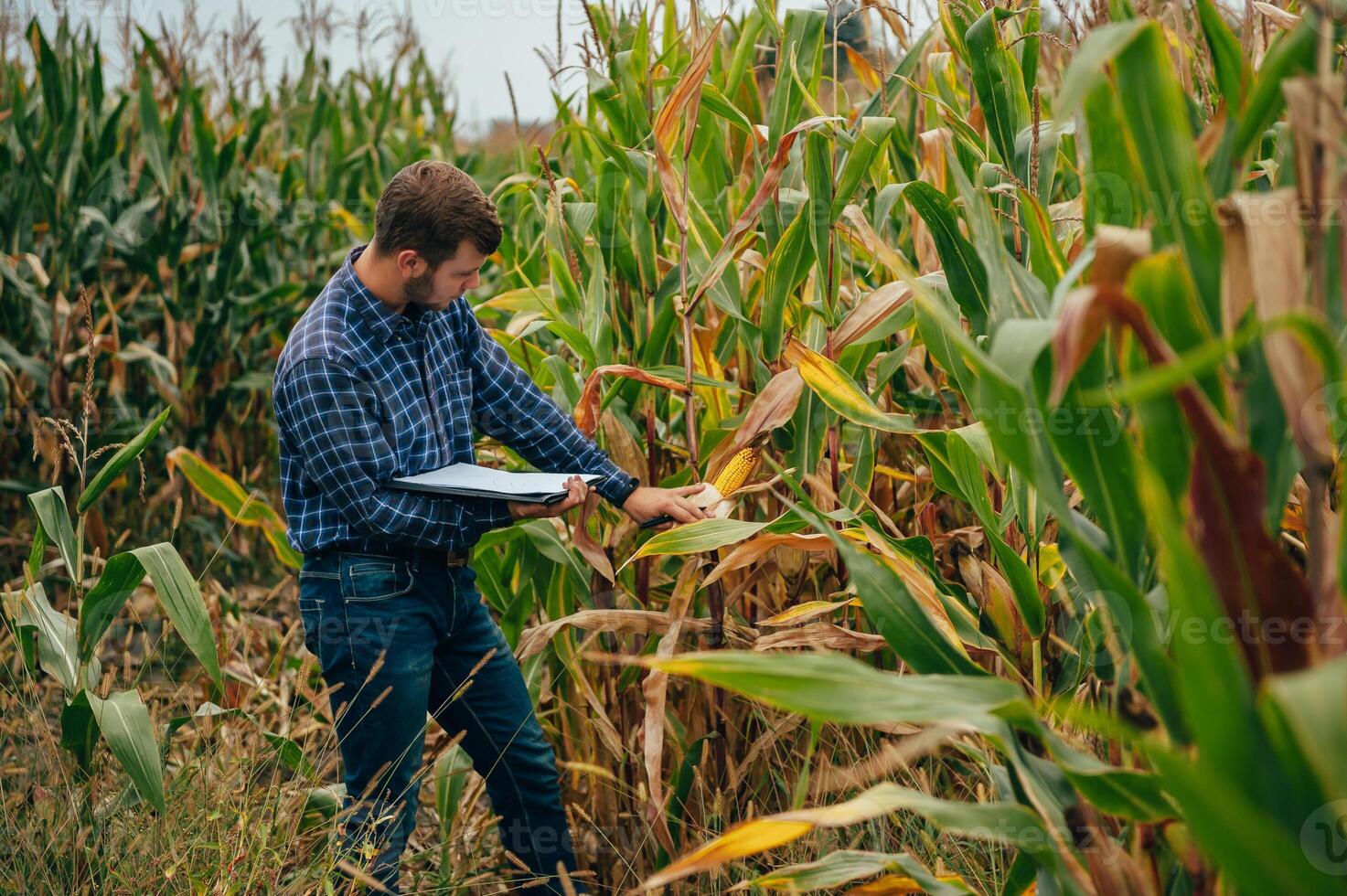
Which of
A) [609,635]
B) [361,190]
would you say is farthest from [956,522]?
[361,190]

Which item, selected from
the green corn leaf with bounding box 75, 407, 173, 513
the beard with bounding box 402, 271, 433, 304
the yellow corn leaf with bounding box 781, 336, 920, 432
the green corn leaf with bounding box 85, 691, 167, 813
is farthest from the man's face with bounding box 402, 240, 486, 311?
the green corn leaf with bounding box 85, 691, 167, 813

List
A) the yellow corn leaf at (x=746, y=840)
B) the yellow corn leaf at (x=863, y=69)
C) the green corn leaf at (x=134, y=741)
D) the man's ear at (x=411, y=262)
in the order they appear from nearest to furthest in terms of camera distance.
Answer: the yellow corn leaf at (x=746, y=840) → the green corn leaf at (x=134, y=741) → the man's ear at (x=411, y=262) → the yellow corn leaf at (x=863, y=69)

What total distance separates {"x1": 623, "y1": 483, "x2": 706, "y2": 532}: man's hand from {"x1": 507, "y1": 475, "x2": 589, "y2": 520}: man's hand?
97 mm

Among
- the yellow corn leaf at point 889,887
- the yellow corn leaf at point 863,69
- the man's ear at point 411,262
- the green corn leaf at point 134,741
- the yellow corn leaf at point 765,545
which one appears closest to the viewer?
the yellow corn leaf at point 889,887

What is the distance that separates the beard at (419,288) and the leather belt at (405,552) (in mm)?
454

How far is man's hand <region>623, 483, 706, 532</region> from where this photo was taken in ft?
6.43

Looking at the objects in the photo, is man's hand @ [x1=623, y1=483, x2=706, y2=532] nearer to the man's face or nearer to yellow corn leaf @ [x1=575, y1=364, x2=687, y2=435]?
yellow corn leaf @ [x1=575, y1=364, x2=687, y2=435]

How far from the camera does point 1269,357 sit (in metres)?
0.88

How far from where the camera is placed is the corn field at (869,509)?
3.05 ft

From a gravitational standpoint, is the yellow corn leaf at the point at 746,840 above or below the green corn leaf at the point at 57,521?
below

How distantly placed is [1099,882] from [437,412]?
1422 mm

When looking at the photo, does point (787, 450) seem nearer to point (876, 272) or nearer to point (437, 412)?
point (876, 272)

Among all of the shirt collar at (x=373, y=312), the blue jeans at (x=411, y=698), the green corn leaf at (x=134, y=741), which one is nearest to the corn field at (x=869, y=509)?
the green corn leaf at (x=134, y=741)

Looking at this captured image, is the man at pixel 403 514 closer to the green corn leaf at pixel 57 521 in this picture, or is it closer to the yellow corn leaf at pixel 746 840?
the green corn leaf at pixel 57 521
